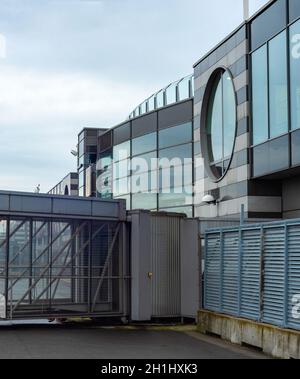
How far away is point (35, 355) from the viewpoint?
11188mm

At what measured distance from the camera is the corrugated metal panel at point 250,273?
514 inches

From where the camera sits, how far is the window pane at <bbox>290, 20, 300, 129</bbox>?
18266 millimetres

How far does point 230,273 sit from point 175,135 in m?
15.9

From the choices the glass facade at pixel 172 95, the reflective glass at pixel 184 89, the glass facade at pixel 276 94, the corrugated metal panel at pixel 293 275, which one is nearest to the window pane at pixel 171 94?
the glass facade at pixel 172 95

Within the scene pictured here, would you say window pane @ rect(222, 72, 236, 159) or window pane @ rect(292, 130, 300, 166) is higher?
window pane @ rect(222, 72, 236, 159)

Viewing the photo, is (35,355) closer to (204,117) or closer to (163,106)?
(204,117)

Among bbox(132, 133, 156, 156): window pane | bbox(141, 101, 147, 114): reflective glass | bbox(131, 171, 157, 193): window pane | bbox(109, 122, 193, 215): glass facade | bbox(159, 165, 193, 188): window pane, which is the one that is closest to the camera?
bbox(159, 165, 193, 188): window pane

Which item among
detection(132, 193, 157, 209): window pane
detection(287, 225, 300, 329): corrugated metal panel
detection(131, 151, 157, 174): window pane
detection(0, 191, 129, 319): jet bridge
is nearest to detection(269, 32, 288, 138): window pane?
detection(0, 191, 129, 319): jet bridge

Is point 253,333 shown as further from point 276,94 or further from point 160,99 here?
point 160,99

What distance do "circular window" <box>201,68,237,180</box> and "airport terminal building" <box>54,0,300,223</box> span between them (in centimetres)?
4

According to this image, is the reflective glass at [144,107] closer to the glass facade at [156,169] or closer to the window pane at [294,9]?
the glass facade at [156,169]

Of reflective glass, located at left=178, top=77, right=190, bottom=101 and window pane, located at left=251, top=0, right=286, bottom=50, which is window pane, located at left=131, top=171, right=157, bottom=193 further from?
window pane, located at left=251, top=0, right=286, bottom=50

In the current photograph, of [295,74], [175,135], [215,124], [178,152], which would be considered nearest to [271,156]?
[295,74]

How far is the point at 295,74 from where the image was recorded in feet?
60.4
